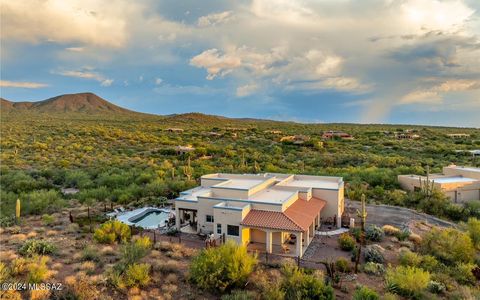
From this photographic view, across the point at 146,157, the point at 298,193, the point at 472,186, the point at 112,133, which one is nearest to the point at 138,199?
the point at 298,193

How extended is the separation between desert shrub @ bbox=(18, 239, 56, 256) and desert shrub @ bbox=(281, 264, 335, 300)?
10780 millimetres

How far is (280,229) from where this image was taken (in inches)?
636

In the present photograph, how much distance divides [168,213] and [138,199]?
188 inches

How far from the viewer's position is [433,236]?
1712 cm

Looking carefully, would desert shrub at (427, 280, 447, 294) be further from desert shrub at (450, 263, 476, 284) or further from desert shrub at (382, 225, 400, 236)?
desert shrub at (382, 225, 400, 236)

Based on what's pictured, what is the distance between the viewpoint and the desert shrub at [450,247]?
1588 centimetres

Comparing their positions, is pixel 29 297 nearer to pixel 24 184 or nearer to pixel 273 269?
pixel 273 269

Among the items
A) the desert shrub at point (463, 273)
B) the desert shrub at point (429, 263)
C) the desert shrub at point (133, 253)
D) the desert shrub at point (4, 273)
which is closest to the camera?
the desert shrub at point (4, 273)

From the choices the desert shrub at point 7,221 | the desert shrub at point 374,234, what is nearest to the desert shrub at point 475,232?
the desert shrub at point 374,234

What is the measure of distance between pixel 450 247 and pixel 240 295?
11211 millimetres

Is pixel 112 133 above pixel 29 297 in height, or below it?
above

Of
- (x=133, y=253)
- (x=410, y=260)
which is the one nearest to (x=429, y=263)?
(x=410, y=260)

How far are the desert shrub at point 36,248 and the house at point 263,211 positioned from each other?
685 cm

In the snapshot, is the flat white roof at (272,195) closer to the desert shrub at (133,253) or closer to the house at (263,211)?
the house at (263,211)
